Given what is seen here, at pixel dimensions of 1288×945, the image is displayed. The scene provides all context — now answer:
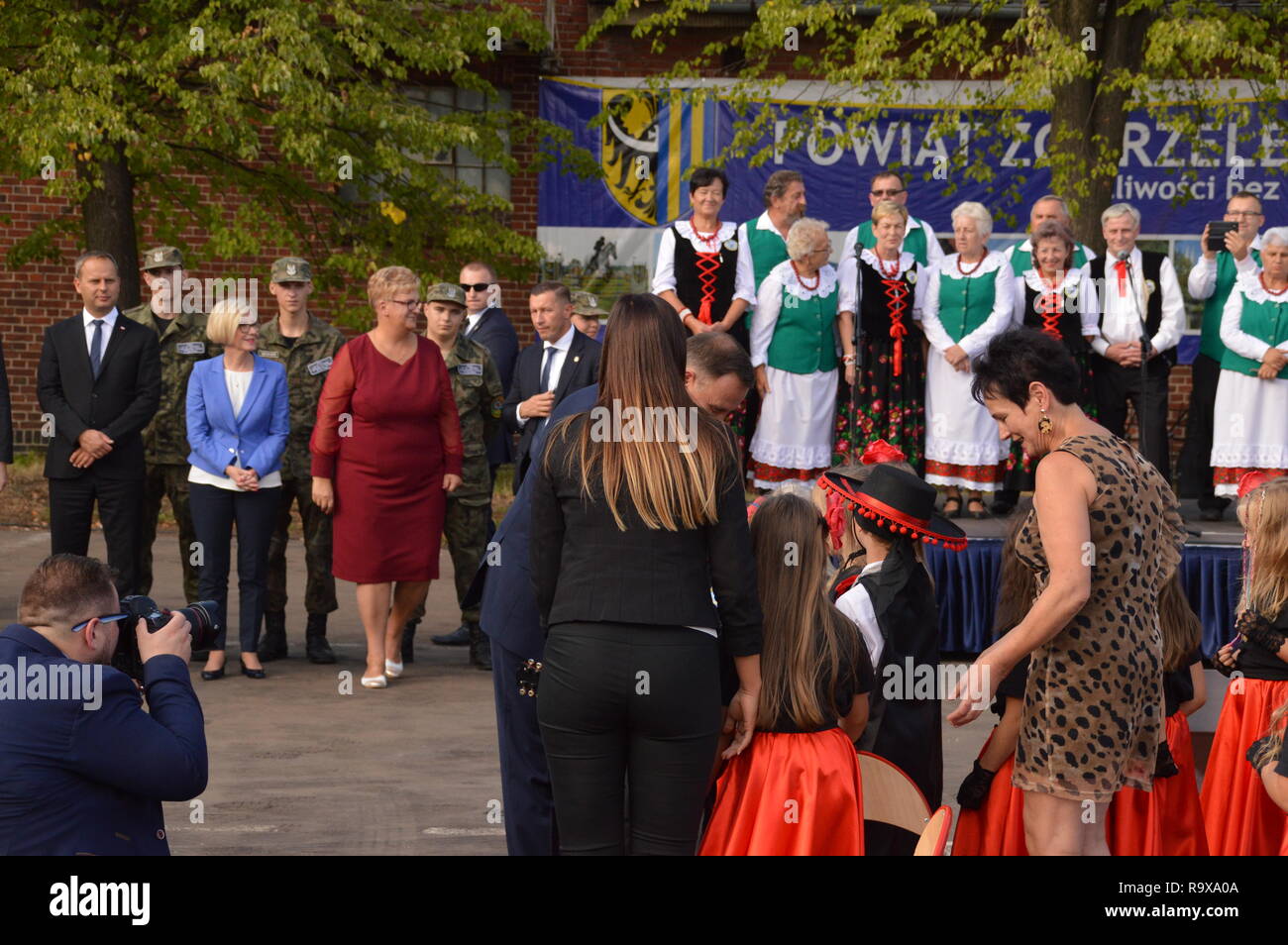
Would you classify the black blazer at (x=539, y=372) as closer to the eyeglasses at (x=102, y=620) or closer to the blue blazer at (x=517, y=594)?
the blue blazer at (x=517, y=594)

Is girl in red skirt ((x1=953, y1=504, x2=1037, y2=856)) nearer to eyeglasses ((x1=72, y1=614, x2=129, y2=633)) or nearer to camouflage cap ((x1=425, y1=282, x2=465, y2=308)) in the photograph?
eyeglasses ((x1=72, y1=614, x2=129, y2=633))

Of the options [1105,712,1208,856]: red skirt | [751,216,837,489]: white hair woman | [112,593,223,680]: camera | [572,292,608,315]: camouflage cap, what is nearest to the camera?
[112,593,223,680]: camera

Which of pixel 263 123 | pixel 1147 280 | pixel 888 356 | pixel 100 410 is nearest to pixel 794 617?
pixel 100 410

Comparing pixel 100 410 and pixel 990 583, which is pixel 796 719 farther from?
pixel 100 410

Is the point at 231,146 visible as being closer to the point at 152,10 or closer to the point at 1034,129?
the point at 152,10

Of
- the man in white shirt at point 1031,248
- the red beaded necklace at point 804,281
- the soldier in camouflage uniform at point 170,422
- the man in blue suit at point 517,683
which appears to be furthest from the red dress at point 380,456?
the man in white shirt at point 1031,248

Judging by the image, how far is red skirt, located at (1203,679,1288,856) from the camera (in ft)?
16.2

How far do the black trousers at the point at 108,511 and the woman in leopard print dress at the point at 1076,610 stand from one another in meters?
5.29

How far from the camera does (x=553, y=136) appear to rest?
14.5m

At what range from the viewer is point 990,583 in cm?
806

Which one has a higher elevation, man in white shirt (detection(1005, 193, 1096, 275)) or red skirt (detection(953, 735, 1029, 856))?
man in white shirt (detection(1005, 193, 1096, 275))

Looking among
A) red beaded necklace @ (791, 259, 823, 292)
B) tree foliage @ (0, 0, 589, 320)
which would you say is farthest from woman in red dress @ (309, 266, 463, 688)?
tree foliage @ (0, 0, 589, 320)

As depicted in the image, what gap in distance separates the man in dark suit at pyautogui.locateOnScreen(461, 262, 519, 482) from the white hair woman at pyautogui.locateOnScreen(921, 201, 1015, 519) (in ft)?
8.11

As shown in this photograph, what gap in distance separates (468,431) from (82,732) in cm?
515
